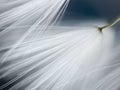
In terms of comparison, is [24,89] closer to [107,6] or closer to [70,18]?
[70,18]

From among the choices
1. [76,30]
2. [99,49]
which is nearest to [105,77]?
[99,49]

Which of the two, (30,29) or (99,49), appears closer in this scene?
(30,29)

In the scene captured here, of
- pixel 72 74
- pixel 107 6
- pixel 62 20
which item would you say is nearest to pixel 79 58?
pixel 72 74

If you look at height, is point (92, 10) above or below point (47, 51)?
above

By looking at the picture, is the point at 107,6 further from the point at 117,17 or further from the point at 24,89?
the point at 24,89

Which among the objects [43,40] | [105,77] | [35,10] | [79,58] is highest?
[35,10]

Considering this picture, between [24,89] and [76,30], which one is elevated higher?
[76,30]
